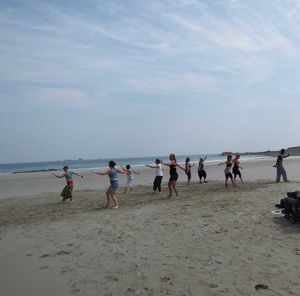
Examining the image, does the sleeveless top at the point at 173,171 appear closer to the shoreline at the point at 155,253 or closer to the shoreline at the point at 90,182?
the shoreline at the point at 155,253

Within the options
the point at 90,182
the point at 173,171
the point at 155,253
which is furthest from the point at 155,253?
the point at 90,182

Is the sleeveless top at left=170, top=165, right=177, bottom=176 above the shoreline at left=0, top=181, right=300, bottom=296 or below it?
above

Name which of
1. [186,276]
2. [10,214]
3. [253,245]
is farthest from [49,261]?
[10,214]

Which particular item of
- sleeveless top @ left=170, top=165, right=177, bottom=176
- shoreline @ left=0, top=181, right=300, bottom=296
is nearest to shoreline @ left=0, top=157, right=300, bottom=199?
sleeveless top @ left=170, top=165, right=177, bottom=176

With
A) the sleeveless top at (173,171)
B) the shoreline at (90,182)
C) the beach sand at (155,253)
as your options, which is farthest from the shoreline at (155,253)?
the shoreline at (90,182)

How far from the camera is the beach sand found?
565 cm

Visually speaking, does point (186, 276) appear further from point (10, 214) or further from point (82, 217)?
point (10, 214)

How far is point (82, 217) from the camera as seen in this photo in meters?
11.4

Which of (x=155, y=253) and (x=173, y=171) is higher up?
(x=173, y=171)

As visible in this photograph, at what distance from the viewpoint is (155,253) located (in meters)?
7.09

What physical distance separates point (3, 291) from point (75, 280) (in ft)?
3.59

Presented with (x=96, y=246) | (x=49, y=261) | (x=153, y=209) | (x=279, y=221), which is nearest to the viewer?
(x=49, y=261)

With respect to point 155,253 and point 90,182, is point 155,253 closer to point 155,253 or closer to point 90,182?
point 155,253

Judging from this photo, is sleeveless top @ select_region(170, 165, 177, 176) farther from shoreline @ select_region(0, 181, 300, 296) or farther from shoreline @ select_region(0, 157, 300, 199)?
shoreline @ select_region(0, 157, 300, 199)
